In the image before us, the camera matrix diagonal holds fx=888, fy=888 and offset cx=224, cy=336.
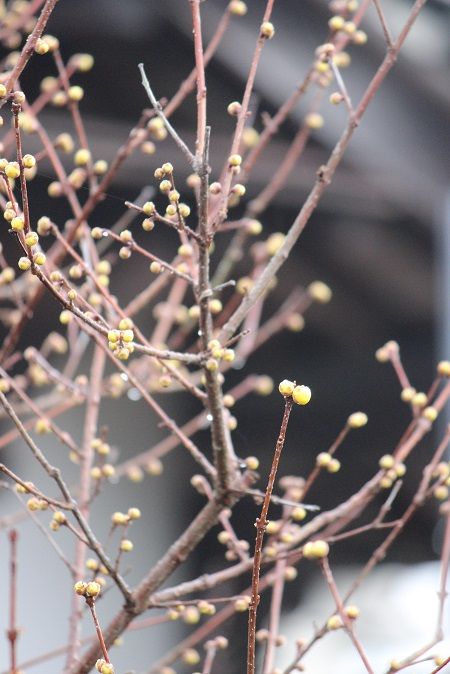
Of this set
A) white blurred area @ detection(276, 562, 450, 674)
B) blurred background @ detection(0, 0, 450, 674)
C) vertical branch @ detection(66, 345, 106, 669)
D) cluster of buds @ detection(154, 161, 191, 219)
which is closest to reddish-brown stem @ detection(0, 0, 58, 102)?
cluster of buds @ detection(154, 161, 191, 219)

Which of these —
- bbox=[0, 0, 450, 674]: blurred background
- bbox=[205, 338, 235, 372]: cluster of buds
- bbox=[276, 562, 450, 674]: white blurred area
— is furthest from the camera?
bbox=[276, 562, 450, 674]: white blurred area

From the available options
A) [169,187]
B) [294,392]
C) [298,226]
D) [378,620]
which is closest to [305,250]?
[378,620]

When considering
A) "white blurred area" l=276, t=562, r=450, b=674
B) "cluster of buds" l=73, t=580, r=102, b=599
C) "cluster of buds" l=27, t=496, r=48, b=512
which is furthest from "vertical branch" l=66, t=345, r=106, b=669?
"white blurred area" l=276, t=562, r=450, b=674

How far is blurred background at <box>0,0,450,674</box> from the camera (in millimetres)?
1434

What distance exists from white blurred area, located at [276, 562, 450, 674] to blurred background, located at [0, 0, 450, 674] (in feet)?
0.04

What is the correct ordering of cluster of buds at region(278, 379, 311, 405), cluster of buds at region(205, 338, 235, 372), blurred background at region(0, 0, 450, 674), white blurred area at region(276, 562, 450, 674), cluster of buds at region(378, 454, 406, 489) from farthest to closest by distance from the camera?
white blurred area at region(276, 562, 450, 674) → blurred background at region(0, 0, 450, 674) → cluster of buds at region(378, 454, 406, 489) → cluster of buds at region(205, 338, 235, 372) → cluster of buds at region(278, 379, 311, 405)

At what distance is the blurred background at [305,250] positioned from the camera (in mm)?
1434

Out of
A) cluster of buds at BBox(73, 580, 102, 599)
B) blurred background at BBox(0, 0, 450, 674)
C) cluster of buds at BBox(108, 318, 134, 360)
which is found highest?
blurred background at BBox(0, 0, 450, 674)

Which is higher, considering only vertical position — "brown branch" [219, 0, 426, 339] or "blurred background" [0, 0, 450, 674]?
"blurred background" [0, 0, 450, 674]

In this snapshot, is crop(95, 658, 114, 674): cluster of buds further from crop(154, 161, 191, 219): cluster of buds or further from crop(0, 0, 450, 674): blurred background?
crop(0, 0, 450, 674): blurred background

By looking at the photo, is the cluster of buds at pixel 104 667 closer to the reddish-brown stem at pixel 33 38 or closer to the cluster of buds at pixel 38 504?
the cluster of buds at pixel 38 504

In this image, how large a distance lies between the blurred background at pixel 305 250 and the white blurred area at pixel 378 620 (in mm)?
12

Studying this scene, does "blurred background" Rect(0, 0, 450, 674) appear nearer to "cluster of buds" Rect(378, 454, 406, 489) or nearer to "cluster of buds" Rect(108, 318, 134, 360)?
"cluster of buds" Rect(378, 454, 406, 489)

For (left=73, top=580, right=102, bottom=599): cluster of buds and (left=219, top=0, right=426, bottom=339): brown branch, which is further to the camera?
(left=219, top=0, right=426, bottom=339): brown branch
